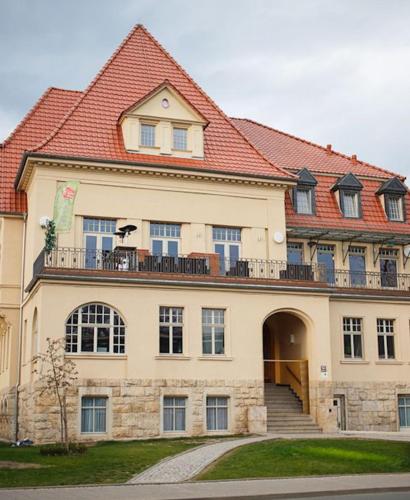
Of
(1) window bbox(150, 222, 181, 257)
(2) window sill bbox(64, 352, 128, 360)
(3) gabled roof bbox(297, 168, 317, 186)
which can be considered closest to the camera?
(2) window sill bbox(64, 352, 128, 360)

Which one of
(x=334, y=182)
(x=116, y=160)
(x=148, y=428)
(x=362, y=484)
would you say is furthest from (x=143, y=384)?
(x=334, y=182)

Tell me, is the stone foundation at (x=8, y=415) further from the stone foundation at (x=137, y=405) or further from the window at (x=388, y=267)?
the window at (x=388, y=267)

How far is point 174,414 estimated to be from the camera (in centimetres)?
2830

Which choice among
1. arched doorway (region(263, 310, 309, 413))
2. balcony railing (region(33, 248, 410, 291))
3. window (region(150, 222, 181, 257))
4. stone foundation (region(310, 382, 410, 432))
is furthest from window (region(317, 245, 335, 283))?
window (region(150, 222, 181, 257))

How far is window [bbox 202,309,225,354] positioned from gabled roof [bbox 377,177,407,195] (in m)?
13.3

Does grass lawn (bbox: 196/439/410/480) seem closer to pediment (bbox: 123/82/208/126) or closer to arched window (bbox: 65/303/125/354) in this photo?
arched window (bbox: 65/303/125/354)

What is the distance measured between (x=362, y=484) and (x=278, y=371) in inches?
682

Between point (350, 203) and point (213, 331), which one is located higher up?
point (350, 203)

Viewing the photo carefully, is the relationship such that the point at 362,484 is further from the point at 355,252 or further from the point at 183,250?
the point at 355,252

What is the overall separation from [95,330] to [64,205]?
552 cm

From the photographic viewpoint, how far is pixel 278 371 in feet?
111

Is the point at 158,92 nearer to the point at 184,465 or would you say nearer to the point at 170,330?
the point at 170,330

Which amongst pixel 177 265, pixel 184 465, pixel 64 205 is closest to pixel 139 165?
pixel 64 205

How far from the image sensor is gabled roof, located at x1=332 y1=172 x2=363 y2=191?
124 feet
